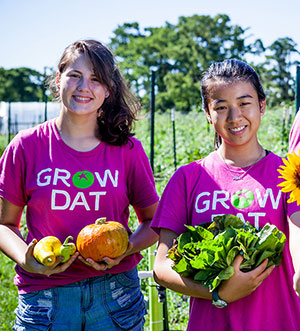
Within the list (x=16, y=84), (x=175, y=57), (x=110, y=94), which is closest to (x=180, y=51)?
(x=175, y=57)

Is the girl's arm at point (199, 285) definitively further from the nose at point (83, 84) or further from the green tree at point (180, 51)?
the green tree at point (180, 51)

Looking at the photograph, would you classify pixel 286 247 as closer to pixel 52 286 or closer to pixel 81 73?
pixel 52 286

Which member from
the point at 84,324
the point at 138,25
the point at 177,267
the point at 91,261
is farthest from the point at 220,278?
the point at 138,25

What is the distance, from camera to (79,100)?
7.22ft


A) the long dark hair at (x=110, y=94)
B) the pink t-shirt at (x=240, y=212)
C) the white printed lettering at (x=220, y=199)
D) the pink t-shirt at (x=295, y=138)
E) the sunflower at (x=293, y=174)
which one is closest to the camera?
the sunflower at (x=293, y=174)

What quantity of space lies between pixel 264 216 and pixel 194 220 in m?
0.28

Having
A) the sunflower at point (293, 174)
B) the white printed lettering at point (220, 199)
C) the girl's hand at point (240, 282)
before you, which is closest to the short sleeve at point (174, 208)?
the white printed lettering at point (220, 199)

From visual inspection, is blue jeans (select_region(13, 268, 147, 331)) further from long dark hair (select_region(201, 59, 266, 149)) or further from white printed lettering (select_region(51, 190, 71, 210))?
long dark hair (select_region(201, 59, 266, 149))

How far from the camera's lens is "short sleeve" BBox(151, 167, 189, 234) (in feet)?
6.37

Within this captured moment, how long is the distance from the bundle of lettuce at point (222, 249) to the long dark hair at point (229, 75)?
23.3 inches

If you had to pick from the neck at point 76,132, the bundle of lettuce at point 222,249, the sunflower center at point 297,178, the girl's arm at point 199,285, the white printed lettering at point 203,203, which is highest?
the neck at point 76,132

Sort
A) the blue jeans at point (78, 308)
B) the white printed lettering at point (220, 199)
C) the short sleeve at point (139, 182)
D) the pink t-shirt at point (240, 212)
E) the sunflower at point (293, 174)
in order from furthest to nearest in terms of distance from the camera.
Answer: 1. the short sleeve at point (139, 182)
2. the blue jeans at point (78, 308)
3. the white printed lettering at point (220, 199)
4. the pink t-shirt at point (240, 212)
5. the sunflower at point (293, 174)

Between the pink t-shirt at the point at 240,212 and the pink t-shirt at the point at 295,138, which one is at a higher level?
the pink t-shirt at the point at 295,138

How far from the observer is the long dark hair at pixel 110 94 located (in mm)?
2229
